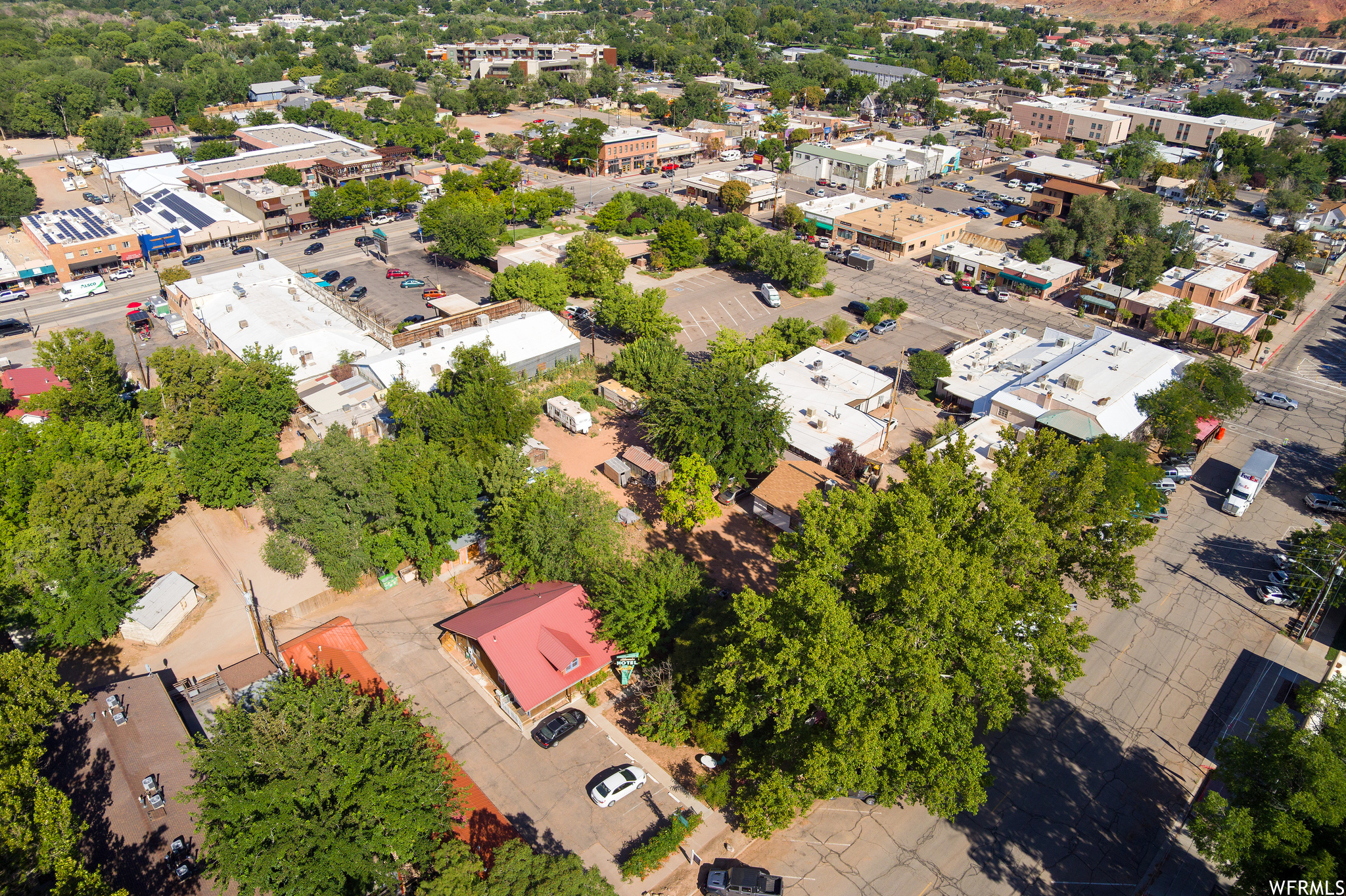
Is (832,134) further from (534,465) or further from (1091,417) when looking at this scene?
(534,465)

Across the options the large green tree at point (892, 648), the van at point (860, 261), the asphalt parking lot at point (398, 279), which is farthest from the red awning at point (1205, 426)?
the asphalt parking lot at point (398, 279)

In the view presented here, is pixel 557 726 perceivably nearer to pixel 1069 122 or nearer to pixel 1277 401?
pixel 1277 401

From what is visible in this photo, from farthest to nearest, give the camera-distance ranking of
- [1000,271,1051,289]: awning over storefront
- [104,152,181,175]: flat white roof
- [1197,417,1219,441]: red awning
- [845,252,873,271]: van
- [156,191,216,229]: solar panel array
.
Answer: [104,152,181,175]: flat white roof
[156,191,216,229]: solar panel array
[845,252,873,271]: van
[1000,271,1051,289]: awning over storefront
[1197,417,1219,441]: red awning

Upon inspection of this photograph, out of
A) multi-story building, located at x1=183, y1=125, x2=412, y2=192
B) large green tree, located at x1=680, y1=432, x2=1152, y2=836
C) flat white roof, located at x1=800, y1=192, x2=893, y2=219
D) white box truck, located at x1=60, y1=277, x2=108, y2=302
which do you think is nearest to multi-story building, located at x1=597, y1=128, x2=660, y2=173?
multi-story building, located at x1=183, y1=125, x2=412, y2=192

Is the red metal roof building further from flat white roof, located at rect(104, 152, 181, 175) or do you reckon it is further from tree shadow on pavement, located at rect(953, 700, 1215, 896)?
flat white roof, located at rect(104, 152, 181, 175)

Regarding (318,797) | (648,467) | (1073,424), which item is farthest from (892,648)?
(1073,424)

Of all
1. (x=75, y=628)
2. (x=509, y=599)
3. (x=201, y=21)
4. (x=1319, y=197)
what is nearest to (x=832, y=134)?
(x=1319, y=197)
